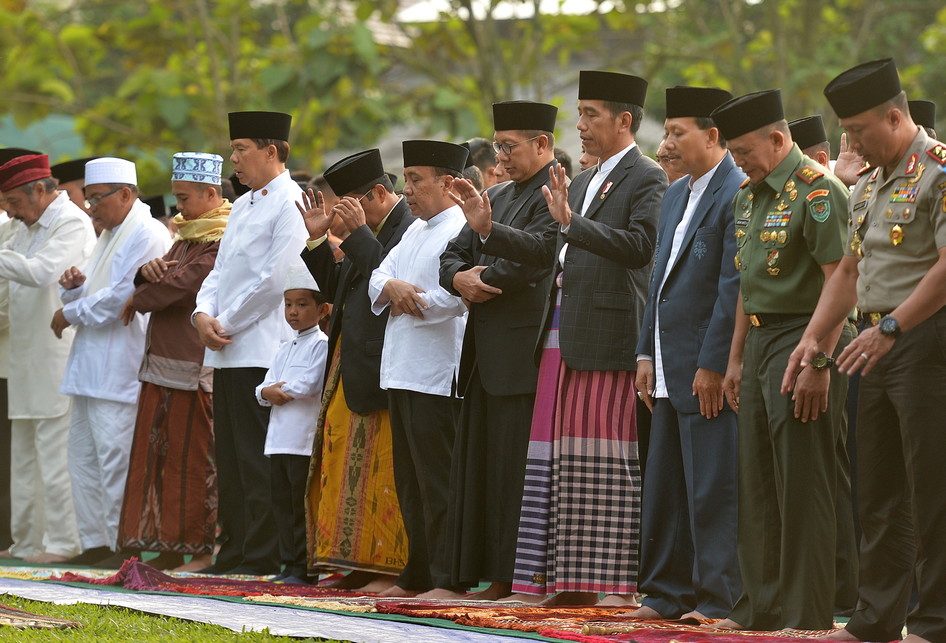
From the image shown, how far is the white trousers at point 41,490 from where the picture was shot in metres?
9.67

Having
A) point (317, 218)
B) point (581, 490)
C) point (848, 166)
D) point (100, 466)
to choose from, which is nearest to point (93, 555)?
point (100, 466)

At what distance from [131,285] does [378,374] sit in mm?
2227

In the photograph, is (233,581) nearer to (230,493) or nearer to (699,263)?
(230,493)

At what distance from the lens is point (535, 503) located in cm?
675

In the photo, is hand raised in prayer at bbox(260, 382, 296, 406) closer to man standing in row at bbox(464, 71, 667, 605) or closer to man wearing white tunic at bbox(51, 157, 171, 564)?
man wearing white tunic at bbox(51, 157, 171, 564)

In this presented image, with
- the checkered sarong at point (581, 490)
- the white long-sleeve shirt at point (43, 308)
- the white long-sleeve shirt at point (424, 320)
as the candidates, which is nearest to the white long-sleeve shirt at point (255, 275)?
the white long-sleeve shirt at point (424, 320)

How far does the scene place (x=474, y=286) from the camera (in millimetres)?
7039

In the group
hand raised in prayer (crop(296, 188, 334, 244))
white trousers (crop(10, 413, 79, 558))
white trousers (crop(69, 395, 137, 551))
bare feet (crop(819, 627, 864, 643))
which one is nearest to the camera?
bare feet (crop(819, 627, 864, 643))

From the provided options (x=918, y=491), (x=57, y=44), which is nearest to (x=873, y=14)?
(x=57, y=44)

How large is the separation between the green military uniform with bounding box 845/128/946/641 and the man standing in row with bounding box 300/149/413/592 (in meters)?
2.87

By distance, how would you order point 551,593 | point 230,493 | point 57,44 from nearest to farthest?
point 551,593 < point 230,493 < point 57,44

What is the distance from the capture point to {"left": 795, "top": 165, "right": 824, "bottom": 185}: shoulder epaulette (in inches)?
229

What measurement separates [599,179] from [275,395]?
2.29 m

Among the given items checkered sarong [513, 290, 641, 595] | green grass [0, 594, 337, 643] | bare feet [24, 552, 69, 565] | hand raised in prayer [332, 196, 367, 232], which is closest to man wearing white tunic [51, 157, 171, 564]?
bare feet [24, 552, 69, 565]
